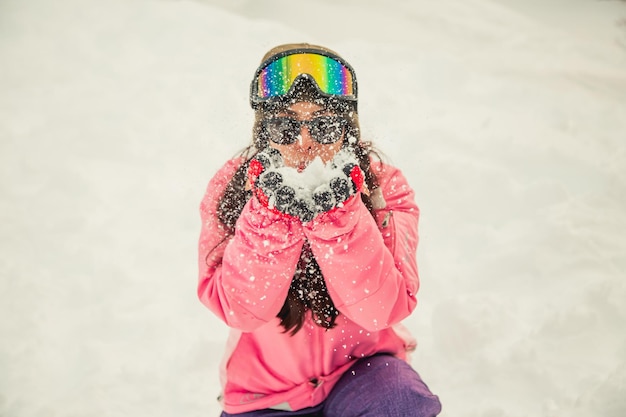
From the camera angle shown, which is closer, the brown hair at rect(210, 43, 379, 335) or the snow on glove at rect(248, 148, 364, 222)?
the snow on glove at rect(248, 148, 364, 222)

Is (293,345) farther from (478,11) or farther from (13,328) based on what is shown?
(478,11)

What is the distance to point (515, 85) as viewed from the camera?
3430 mm

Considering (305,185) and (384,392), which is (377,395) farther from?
(305,185)

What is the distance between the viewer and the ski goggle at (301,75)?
146 centimetres

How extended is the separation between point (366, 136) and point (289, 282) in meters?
0.95

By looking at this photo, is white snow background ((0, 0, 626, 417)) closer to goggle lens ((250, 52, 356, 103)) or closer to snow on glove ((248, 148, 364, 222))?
goggle lens ((250, 52, 356, 103))

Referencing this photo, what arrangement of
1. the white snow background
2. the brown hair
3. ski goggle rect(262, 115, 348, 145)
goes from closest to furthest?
1. ski goggle rect(262, 115, 348, 145)
2. the brown hair
3. the white snow background

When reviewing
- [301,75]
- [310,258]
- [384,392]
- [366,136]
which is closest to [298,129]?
[301,75]

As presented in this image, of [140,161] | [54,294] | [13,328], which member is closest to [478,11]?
[140,161]

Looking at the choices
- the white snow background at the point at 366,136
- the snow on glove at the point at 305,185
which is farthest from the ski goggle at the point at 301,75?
the white snow background at the point at 366,136

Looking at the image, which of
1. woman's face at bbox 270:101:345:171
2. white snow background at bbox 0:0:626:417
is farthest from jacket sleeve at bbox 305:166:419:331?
white snow background at bbox 0:0:626:417

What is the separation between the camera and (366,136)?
2096mm

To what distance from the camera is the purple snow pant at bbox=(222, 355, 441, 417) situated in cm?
147

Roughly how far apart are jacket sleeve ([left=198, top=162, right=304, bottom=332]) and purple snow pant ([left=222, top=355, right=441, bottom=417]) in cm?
41
